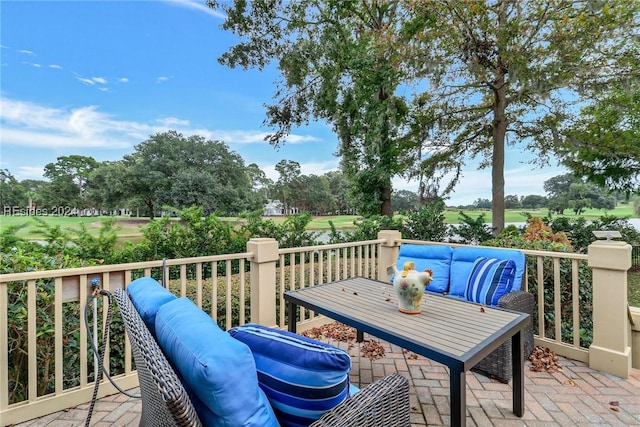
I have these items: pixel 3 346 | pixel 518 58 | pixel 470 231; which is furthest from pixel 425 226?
pixel 3 346

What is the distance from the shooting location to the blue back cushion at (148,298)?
48.3 inches

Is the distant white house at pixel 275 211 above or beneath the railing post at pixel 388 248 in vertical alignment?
above

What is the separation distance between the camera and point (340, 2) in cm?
742

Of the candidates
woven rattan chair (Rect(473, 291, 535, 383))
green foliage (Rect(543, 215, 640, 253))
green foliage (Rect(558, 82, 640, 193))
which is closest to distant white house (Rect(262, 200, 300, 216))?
woven rattan chair (Rect(473, 291, 535, 383))

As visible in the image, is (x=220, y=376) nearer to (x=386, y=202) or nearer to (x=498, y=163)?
(x=386, y=202)

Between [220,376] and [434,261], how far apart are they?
9.57 feet

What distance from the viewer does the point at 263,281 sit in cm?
300

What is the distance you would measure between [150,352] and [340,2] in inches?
342

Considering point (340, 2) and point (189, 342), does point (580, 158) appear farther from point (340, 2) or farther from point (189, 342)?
point (189, 342)

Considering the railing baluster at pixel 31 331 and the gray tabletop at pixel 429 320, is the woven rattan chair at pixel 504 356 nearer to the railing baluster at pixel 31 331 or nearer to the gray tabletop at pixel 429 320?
the gray tabletop at pixel 429 320

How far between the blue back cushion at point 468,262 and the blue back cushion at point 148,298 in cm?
266

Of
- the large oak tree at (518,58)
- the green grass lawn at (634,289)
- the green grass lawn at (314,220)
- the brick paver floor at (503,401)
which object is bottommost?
the green grass lawn at (634,289)

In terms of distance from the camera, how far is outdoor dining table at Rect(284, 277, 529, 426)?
1524 mm

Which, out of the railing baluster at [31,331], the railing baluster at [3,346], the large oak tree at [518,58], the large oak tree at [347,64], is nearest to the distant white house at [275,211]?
the large oak tree at [347,64]
